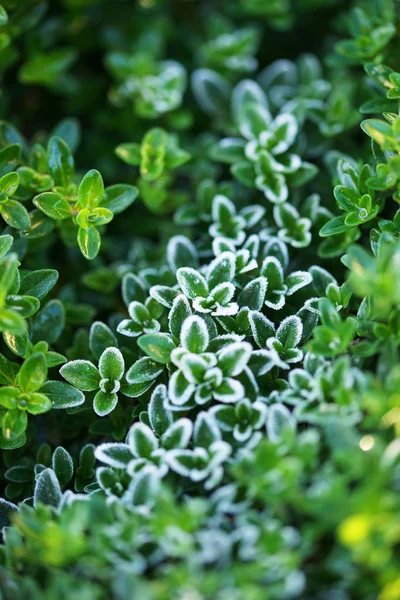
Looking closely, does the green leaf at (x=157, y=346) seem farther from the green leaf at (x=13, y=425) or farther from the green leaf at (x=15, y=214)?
the green leaf at (x=15, y=214)

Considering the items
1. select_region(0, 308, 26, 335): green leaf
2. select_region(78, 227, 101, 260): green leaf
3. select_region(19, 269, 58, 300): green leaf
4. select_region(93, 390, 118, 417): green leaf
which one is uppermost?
select_region(0, 308, 26, 335): green leaf

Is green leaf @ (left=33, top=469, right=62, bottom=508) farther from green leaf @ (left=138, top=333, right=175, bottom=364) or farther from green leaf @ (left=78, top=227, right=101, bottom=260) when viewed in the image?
green leaf @ (left=78, top=227, right=101, bottom=260)

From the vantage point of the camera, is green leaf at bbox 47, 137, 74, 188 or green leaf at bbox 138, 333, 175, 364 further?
green leaf at bbox 47, 137, 74, 188

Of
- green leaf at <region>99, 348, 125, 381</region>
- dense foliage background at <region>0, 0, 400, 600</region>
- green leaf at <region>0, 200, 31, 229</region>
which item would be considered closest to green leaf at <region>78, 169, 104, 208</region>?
dense foliage background at <region>0, 0, 400, 600</region>

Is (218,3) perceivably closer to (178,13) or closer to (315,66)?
(178,13)

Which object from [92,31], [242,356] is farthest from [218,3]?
[242,356]

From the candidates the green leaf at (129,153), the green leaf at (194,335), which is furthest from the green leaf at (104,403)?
the green leaf at (129,153)

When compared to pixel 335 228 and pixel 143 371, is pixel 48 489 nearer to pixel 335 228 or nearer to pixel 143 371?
pixel 143 371

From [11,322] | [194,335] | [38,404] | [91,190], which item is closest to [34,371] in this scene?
[38,404]
